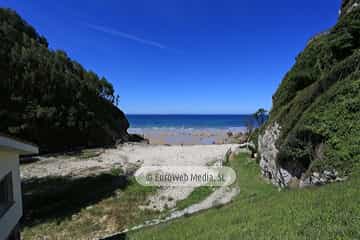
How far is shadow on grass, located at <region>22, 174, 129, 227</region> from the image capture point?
324 inches

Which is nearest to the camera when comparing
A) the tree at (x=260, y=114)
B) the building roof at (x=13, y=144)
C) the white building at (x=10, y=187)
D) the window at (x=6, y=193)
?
the building roof at (x=13, y=144)

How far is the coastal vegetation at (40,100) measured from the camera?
17.8 meters

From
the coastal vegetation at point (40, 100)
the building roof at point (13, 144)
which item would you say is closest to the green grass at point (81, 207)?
the building roof at point (13, 144)

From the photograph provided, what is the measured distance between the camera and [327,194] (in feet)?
12.7

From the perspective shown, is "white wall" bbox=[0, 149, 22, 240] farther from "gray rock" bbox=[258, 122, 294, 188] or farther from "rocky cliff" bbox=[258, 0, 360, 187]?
"gray rock" bbox=[258, 122, 294, 188]

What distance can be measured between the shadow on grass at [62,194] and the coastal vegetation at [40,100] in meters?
8.45

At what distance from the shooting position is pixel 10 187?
15.0 ft

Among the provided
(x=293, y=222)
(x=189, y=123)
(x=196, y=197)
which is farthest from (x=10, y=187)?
(x=189, y=123)

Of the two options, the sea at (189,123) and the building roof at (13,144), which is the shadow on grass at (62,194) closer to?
the building roof at (13,144)

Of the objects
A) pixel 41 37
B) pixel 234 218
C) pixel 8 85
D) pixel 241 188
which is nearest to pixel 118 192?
pixel 241 188

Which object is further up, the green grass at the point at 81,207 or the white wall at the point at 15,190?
the white wall at the point at 15,190

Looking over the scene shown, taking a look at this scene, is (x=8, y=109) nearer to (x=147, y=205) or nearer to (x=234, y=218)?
(x=147, y=205)

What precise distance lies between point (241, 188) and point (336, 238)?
7.55 meters

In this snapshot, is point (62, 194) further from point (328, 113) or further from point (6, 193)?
point (328, 113)
